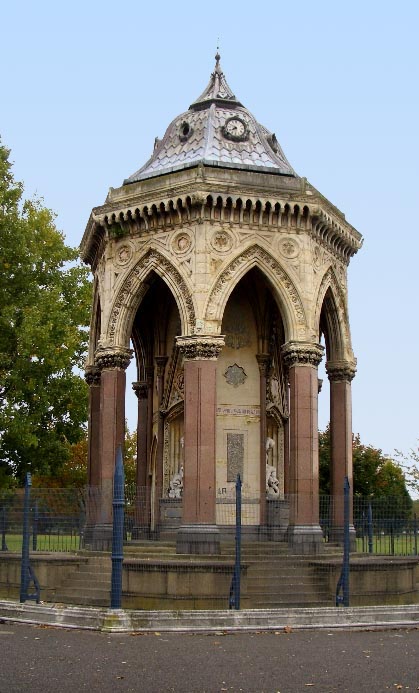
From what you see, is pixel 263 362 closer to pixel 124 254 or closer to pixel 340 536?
pixel 124 254

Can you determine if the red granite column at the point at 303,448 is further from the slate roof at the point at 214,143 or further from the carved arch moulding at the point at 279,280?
the slate roof at the point at 214,143

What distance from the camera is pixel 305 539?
20.9m

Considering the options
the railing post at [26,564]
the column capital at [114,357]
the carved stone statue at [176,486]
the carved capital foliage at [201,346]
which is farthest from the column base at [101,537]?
the carved capital foliage at [201,346]

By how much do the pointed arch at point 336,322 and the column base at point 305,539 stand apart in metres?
5.11

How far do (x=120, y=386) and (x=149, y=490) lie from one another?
3310 mm

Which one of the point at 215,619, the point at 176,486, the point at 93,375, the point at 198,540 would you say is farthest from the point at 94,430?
the point at 215,619

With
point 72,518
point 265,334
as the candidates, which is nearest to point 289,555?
point 72,518

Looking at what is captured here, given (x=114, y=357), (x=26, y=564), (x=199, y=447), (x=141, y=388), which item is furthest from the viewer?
(x=141, y=388)

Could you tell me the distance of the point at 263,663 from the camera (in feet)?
41.2

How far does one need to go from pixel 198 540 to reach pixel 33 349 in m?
16.7

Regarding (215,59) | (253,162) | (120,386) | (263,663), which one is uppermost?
(215,59)

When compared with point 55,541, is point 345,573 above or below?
below

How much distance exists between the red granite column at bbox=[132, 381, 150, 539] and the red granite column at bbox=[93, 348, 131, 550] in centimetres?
166

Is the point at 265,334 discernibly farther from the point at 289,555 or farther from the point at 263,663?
the point at 263,663
